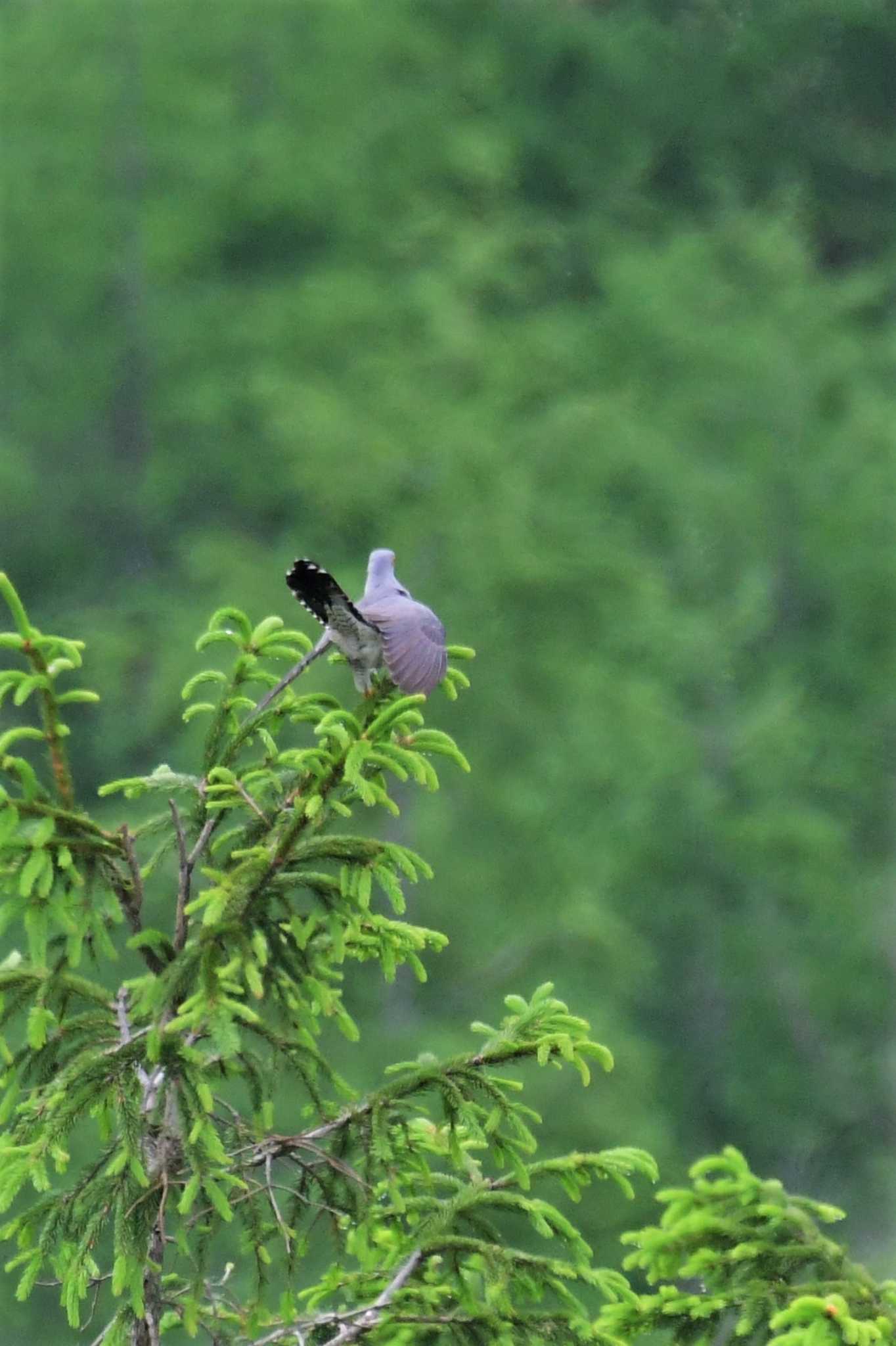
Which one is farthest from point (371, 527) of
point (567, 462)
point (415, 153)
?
point (415, 153)

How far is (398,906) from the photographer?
396cm

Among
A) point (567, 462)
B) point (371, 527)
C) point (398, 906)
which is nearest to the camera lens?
point (398, 906)

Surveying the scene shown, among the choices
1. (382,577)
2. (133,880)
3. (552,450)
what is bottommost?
(133,880)

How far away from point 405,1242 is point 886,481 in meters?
25.7

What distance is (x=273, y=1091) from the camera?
4.31 metres

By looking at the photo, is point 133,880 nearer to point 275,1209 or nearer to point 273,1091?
point 273,1091

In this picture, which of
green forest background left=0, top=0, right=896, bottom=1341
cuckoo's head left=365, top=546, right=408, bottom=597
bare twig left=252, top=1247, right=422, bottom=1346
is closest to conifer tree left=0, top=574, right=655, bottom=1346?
bare twig left=252, top=1247, right=422, bottom=1346

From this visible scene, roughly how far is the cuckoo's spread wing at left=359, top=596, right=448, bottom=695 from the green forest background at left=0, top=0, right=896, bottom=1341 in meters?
12.2

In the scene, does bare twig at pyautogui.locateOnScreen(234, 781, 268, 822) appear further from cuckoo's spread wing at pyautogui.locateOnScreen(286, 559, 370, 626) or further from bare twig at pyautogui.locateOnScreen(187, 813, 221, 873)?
cuckoo's spread wing at pyautogui.locateOnScreen(286, 559, 370, 626)

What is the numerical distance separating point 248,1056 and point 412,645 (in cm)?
86

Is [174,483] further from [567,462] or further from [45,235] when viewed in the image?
[567,462]

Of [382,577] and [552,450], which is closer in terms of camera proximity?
[382,577]

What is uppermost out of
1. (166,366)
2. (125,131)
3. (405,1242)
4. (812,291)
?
(812,291)

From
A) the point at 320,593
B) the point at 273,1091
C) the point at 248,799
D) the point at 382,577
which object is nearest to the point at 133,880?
the point at 248,799
